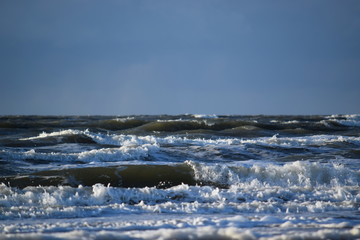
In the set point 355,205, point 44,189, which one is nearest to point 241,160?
point 355,205

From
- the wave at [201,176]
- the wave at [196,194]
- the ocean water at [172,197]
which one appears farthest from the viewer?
the wave at [201,176]

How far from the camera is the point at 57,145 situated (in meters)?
13.0

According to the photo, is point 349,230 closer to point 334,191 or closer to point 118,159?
point 334,191

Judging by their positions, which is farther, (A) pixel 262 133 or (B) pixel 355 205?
(A) pixel 262 133

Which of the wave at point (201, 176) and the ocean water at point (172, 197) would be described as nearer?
the ocean water at point (172, 197)

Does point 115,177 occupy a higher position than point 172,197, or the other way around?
point 115,177

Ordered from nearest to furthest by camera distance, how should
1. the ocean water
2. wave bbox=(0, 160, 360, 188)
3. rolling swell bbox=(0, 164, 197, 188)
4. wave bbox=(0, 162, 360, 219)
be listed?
the ocean water → wave bbox=(0, 162, 360, 219) → rolling swell bbox=(0, 164, 197, 188) → wave bbox=(0, 160, 360, 188)

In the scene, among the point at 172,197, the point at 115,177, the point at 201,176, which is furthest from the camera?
the point at 201,176

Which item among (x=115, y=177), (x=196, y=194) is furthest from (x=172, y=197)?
(x=115, y=177)

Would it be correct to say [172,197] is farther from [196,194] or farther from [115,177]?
[115,177]

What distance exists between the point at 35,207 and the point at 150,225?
173 centimetres

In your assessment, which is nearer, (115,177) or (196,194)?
(196,194)

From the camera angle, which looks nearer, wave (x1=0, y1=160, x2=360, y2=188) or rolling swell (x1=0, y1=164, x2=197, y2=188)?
rolling swell (x1=0, y1=164, x2=197, y2=188)

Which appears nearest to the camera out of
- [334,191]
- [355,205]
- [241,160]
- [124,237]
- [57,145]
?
[124,237]
